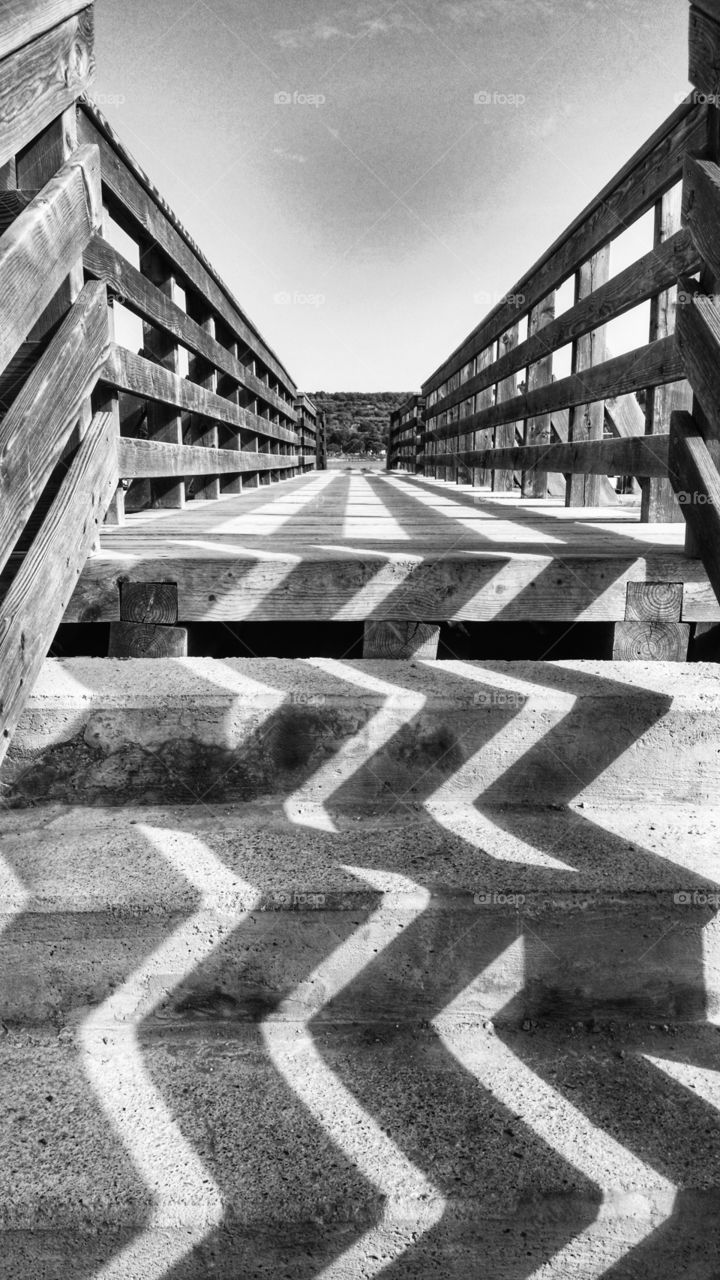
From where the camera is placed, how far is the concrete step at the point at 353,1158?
3.09 feet

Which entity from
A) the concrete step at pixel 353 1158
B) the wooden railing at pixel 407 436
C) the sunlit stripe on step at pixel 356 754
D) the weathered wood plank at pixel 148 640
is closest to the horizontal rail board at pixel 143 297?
the weathered wood plank at pixel 148 640

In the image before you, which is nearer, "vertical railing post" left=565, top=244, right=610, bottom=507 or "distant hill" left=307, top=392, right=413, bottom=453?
"vertical railing post" left=565, top=244, right=610, bottom=507

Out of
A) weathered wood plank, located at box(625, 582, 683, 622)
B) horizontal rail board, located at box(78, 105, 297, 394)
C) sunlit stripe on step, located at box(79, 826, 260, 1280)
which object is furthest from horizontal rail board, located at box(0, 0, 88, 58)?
weathered wood plank, located at box(625, 582, 683, 622)

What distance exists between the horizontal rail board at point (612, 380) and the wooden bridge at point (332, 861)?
0.23 ft

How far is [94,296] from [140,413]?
9.57 feet

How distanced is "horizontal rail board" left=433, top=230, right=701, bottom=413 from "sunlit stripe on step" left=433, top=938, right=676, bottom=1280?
1705 millimetres

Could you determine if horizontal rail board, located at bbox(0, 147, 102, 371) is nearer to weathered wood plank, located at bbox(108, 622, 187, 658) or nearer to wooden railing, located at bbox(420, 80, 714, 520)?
weathered wood plank, located at bbox(108, 622, 187, 658)

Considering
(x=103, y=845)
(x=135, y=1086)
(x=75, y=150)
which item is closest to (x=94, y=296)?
(x=75, y=150)

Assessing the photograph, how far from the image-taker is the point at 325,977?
1.25 metres

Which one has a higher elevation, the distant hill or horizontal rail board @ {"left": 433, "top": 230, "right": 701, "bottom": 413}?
the distant hill

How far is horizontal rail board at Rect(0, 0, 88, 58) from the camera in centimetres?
129

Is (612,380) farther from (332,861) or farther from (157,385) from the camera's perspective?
(332,861)

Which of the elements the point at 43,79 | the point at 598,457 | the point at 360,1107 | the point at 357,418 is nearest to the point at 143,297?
the point at 43,79

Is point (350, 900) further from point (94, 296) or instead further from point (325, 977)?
point (94, 296)
